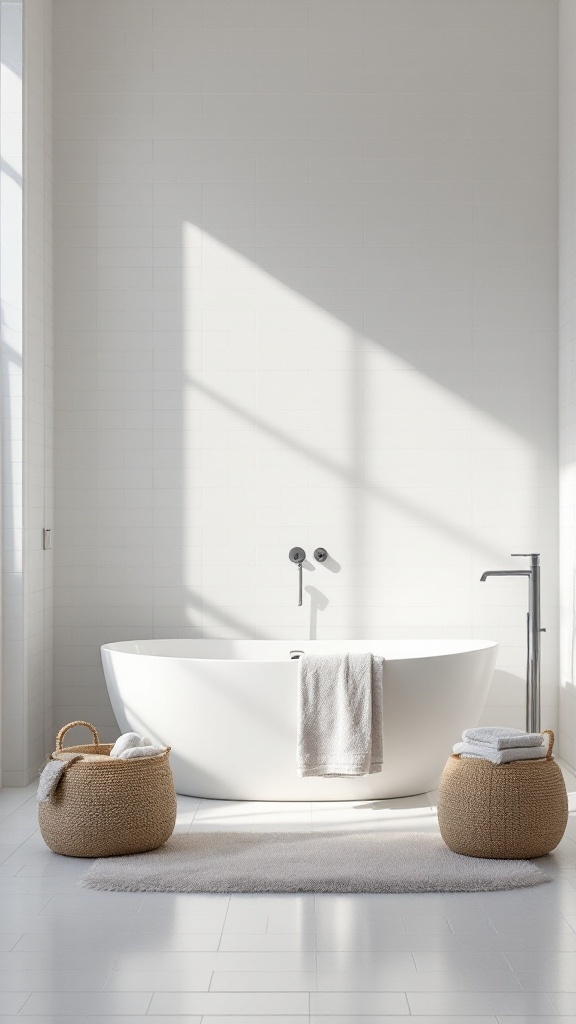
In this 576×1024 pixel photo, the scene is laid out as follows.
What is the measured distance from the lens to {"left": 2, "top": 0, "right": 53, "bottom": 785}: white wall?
484 cm

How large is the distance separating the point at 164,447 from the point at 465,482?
1.53 metres

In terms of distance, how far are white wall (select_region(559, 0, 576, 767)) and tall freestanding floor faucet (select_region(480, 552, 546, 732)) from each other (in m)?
0.19

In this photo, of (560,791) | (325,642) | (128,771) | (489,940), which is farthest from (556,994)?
(325,642)

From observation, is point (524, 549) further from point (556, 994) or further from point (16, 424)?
point (556, 994)

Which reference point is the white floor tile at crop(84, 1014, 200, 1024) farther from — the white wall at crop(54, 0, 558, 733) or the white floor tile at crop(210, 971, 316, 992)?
the white wall at crop(54, 0, 558, 733)

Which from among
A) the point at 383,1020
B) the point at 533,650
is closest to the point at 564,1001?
the point at 383,1020

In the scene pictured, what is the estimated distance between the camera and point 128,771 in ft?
12.3

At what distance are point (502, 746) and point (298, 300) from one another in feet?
8.63

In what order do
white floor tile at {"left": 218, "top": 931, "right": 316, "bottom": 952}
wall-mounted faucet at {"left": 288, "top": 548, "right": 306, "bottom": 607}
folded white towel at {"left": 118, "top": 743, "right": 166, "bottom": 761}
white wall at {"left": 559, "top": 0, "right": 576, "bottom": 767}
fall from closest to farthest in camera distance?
white floor tile at {"left": 218, "top": 931, "right": 316, "bottom": 952} < folded white towel at {"left": 118, "top": 743, "right": 166, "bottom": 761} < white wall at {"left": 559, "top": 0, "right": 576, "bottom": 767} < wall-mounted faucet at {"left": 288, "top": 548, "right": 306, "bottom": 607}

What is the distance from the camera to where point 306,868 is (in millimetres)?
3615

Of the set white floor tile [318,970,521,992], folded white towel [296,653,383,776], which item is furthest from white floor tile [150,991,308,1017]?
folded white towel [296,653,383,776]

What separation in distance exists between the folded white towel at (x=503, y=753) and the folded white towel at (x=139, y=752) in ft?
3.66

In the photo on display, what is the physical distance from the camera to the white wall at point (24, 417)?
15.9 feet

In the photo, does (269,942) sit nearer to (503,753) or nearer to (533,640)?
(503,753)
